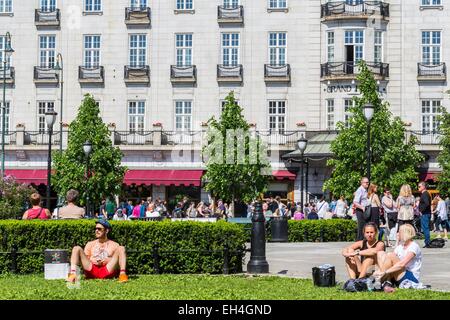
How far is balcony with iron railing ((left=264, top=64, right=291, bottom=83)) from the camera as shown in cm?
5653

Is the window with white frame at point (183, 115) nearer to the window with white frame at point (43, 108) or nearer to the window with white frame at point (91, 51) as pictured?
the window with white frame at point (91, 51)

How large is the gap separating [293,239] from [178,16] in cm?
2480

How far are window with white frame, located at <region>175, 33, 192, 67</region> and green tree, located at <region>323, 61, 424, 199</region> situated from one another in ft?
33.9

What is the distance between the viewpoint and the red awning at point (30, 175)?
2248 inches

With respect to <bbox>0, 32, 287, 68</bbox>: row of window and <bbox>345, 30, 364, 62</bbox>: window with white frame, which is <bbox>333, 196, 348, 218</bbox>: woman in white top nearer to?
<bbox>345, 30, 364, 62</bbox>: window with white frame

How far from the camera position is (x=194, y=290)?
16656 mm

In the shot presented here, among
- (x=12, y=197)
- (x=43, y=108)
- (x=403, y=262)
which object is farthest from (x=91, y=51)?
(x=403, y=262)

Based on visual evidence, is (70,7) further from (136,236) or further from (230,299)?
(230,299)

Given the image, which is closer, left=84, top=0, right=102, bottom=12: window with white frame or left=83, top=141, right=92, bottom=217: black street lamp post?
left=83, top=141, right=92, bottom=217: black street lamp post

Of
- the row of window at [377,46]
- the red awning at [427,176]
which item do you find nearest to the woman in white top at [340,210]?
the red awning at [427,176]

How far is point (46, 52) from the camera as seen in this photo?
5881 centimetres

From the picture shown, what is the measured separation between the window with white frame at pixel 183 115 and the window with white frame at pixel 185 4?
4885mm

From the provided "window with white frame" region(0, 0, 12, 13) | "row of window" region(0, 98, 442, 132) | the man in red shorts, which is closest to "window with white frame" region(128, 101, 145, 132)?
"row of window" region(0, 98, 442, 132)
